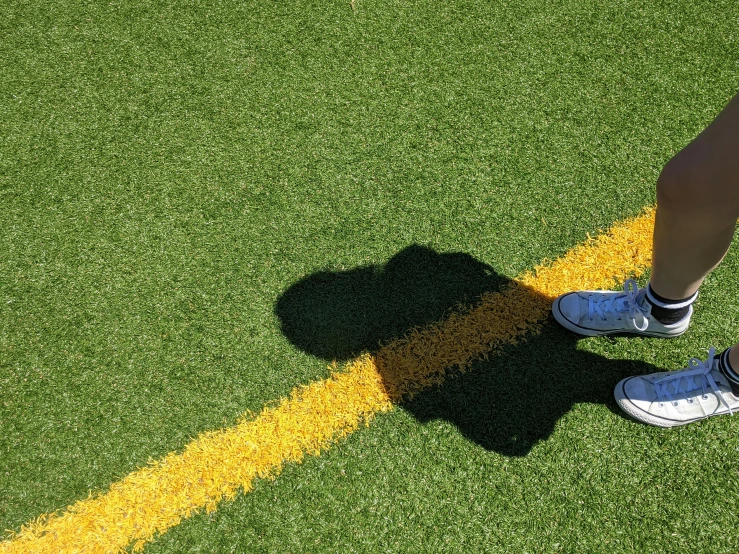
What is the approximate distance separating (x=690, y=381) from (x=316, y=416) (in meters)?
1.19

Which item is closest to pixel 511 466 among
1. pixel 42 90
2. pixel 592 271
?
pixel 592 271

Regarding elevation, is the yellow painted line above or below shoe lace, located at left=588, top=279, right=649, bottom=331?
below

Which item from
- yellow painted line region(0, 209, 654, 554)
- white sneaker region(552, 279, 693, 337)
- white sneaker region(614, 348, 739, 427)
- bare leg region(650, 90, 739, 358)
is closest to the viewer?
bare leg region(650, 90, 739, 358)

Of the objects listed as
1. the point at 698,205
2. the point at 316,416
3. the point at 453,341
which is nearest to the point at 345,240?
the point at 453,341

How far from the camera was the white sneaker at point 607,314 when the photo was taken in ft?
5.98

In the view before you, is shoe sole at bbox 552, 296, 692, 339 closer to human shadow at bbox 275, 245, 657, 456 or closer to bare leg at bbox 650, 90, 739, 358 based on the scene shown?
human shadow at bbox 275, 245, 657, 456

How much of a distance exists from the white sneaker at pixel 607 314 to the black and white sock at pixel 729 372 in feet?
0.51

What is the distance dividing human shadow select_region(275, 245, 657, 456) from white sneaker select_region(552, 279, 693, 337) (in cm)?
7

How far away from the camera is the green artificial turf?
1.64m

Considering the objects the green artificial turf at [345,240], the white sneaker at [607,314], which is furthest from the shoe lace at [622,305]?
the green artificial turf at [345,240]

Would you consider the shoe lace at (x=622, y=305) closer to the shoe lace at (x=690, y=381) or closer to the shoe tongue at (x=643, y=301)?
the shoe tongue at (x=643, y=301)

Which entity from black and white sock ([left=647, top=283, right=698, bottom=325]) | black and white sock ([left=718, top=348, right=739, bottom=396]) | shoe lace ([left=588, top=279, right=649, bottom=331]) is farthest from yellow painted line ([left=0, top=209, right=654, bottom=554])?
black and white sock ([left=718, top=348, right=739, bottom=396])

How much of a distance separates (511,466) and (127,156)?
192 centimetres

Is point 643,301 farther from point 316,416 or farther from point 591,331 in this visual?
point 316,416
